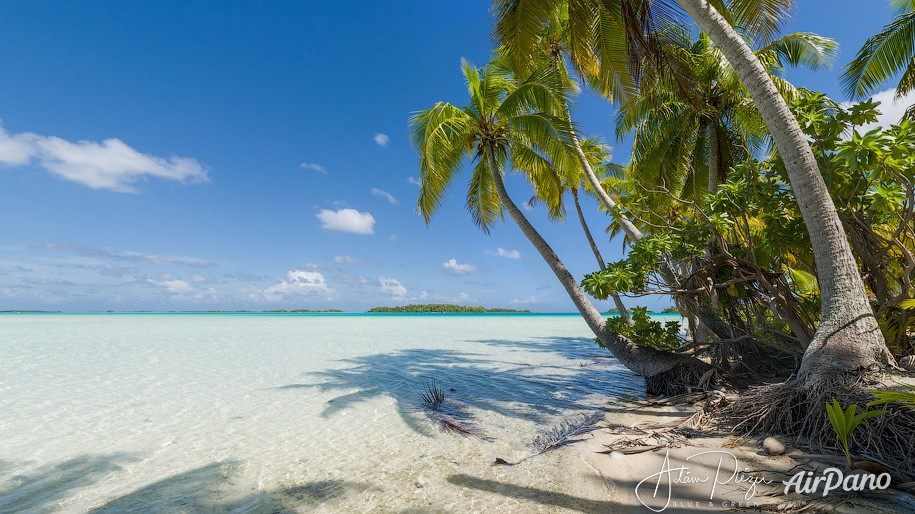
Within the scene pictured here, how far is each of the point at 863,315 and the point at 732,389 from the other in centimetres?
205

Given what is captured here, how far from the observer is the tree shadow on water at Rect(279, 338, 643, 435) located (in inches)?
211

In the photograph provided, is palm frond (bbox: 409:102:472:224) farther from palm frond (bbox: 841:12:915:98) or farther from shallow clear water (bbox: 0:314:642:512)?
palm frond (bbox: 841:12:915:98)

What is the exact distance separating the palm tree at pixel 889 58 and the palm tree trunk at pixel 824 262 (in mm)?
6405

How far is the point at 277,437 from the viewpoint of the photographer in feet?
13.7

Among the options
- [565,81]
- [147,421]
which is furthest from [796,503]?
[565,81]

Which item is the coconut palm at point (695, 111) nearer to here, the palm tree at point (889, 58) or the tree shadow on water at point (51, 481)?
the palm tree at point (889, 58)

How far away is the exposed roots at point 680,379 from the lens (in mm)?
5301

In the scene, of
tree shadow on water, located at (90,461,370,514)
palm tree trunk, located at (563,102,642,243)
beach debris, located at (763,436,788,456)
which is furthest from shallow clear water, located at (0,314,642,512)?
palm tree trunk, located at (563,102,642,243)

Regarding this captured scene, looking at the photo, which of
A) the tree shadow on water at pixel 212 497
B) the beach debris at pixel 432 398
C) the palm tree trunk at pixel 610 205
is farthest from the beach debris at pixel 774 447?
the beach debris at pixel 432 398

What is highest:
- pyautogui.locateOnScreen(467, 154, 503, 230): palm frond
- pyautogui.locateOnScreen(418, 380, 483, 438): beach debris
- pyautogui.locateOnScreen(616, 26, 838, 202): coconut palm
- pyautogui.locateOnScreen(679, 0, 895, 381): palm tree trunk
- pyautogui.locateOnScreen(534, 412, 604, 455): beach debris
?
pyautogui.locateOnScreen(616, 26, 838, 202): coconut palm

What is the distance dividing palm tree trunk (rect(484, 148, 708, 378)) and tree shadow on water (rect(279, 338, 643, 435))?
69 centimetres

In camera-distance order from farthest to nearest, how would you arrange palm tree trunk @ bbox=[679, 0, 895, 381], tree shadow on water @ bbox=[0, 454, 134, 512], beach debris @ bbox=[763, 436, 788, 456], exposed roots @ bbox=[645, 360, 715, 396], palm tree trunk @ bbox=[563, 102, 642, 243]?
palm tree trunk @ bbox=[563, 102, 642, 243]
exposed roots @ bbox=[645, 360, 715, 396]
palm tree trunk @ bbox=[679, 0, 895, 381]
beach debris @ bbox=[763, 436, 788, 456]
tree shadow on water @ bbox=[0, 454, 134, 512]

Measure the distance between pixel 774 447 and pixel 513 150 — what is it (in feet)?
22.6

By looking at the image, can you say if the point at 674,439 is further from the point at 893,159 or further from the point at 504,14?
the point at 504,14
